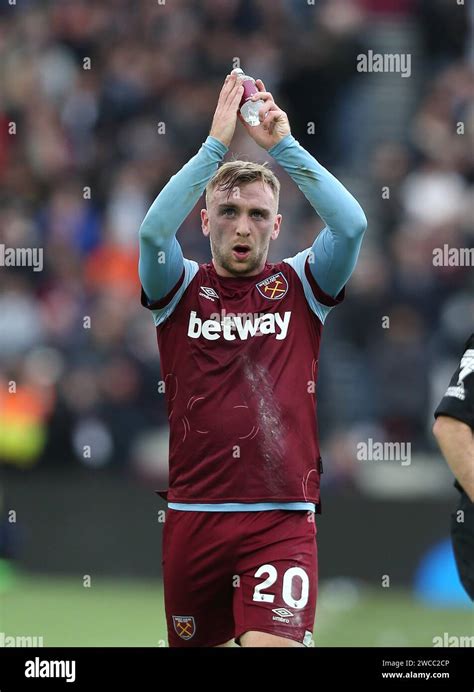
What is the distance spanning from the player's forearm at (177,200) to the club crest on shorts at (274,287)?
0.45 m

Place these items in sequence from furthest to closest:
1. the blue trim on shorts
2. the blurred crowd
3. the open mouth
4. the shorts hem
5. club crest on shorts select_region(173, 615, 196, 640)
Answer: the blurred crowd < the open mouth < club crest on shorts select_region(173, 615, 196, 640) < the blue trim on shorts < the shorts hem

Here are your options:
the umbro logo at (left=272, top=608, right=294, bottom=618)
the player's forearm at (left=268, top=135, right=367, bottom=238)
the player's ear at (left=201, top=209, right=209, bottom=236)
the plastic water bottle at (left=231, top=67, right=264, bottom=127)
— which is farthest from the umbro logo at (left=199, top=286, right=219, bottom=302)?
the umbro logo at (left=272, top=608, right=294, bottom=618)

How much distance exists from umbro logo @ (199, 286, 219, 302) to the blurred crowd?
5.49 m

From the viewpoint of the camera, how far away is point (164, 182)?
43.2 feet

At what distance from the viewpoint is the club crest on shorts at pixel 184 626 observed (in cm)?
566

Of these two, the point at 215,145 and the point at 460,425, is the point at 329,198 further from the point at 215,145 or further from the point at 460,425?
the point at 460,425

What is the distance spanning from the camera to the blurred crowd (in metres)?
11.5

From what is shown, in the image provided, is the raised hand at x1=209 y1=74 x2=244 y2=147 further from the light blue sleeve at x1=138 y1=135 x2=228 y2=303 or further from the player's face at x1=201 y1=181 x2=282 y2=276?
the player's face at x1=201 y1=181 x2=282 y2=276

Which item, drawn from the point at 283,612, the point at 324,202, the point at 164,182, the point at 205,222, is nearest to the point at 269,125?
the point at 324,202

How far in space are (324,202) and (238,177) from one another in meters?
0.42

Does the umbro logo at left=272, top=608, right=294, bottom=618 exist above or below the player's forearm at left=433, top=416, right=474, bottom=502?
below

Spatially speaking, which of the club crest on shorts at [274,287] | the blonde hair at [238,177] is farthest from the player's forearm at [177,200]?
the club crest on shorts at [274,287]
